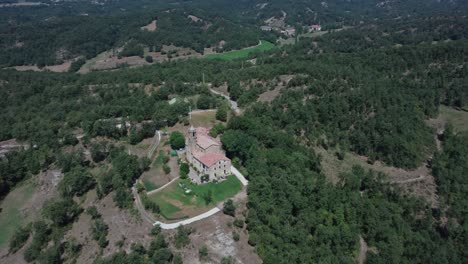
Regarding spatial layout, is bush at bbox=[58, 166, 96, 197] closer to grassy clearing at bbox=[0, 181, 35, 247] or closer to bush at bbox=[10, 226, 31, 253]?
grassy clearing at bbox=[0, 181, 35, 247]

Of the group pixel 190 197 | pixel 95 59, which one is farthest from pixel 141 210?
pixel 95 59

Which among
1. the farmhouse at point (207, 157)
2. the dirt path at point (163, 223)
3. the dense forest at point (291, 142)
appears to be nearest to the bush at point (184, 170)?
the farmhouse at point (207, 157)

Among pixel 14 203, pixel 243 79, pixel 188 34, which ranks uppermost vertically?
pixel 243 79

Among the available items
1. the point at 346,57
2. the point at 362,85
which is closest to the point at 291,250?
the point at 362,85

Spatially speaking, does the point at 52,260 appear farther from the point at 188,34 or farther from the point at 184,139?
the point at 188,34

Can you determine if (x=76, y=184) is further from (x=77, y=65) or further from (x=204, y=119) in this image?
(x=77, y=65)
